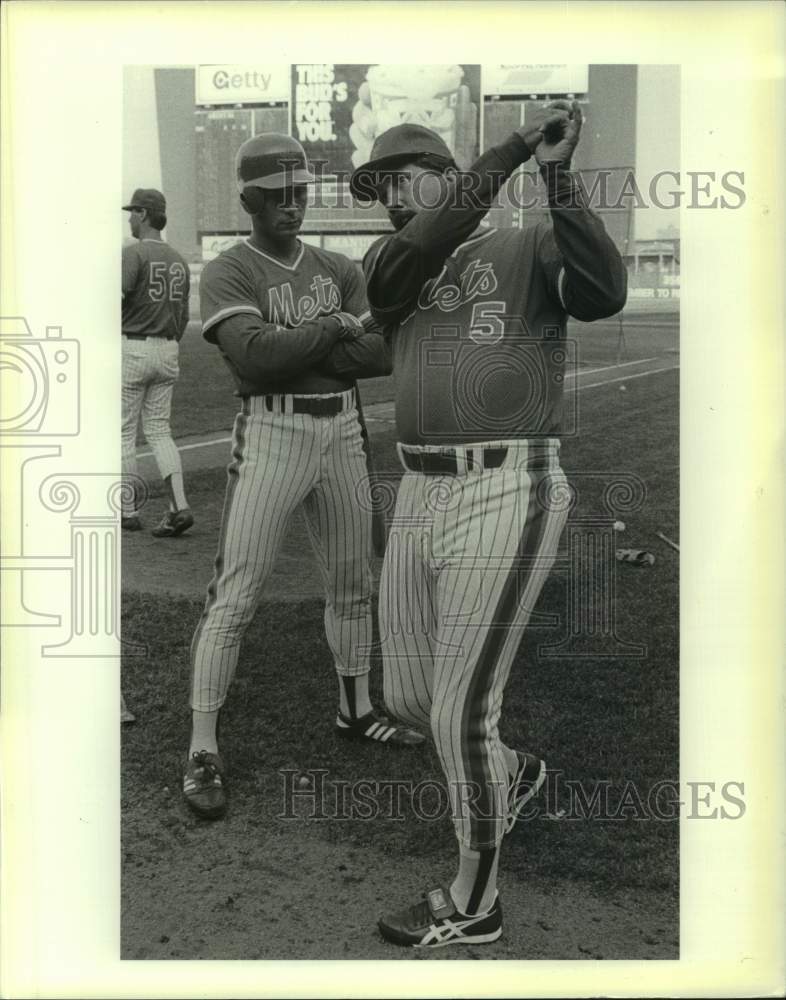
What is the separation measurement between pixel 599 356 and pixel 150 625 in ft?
4.17

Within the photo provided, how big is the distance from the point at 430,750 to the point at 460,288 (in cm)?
113

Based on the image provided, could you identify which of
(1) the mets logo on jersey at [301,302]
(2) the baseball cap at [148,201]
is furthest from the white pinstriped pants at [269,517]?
(2) the baseball cap at [148,201]

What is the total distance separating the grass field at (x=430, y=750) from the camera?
242cm

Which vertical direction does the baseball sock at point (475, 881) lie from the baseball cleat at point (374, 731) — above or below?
below

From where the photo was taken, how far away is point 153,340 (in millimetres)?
2455

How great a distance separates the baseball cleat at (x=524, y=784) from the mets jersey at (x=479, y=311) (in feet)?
2.71

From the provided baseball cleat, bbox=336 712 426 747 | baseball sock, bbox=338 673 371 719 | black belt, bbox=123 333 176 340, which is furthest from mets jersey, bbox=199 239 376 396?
baseball cleat, bbox=336 712 426 747

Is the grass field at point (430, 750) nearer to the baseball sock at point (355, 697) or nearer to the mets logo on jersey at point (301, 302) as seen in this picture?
the baseball sock at point (355, 697)

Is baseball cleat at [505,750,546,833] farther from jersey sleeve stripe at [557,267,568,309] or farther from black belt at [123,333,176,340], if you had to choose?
black belt at [123,333,176,340]

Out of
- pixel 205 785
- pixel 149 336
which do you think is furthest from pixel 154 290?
pixel 205 785

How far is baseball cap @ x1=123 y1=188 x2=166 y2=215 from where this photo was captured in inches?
95.0

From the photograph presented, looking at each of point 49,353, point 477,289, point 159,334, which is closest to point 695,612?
point 477,289

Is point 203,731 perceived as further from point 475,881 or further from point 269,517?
point 475,881

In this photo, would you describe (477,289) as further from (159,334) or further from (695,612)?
(695,612)
